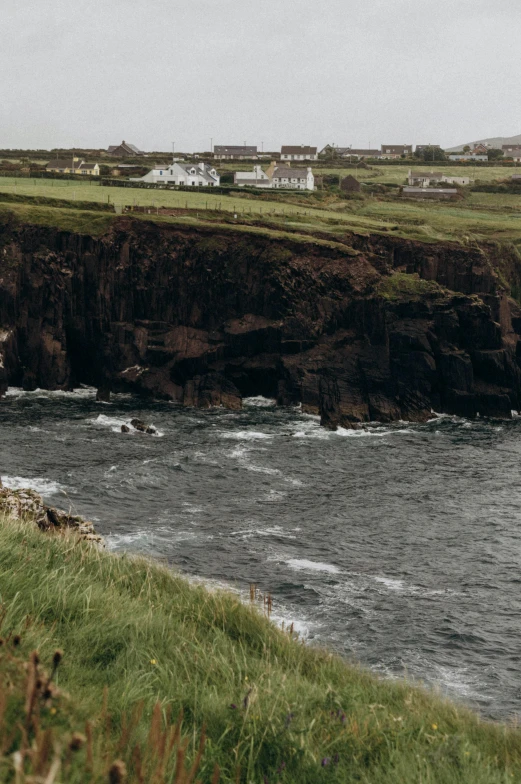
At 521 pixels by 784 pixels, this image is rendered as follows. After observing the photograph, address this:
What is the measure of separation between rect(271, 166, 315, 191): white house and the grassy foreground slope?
523ft

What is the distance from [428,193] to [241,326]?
84356mm

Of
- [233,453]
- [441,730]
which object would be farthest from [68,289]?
[441,730]

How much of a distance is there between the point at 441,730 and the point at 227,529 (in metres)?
35.0

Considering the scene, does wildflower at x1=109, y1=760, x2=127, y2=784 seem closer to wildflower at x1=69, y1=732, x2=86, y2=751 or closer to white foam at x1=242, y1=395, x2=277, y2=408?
wildflower at x1=69, y1=732, x2=86, y2=751

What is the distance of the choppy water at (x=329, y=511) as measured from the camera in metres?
33.9

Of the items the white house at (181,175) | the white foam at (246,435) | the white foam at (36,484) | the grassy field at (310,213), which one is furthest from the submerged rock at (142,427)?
the white house at (181,175)

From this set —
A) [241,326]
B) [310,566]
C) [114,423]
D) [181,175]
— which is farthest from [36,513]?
[181,175]

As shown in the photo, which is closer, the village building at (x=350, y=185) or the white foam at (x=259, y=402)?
the white foam at (x=259, y=402)

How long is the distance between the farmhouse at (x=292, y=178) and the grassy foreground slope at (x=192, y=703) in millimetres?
159549

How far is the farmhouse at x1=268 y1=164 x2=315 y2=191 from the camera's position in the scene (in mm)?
168000

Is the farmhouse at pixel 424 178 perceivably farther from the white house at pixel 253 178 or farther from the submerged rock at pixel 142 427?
the submerged rock at pixel 142 427

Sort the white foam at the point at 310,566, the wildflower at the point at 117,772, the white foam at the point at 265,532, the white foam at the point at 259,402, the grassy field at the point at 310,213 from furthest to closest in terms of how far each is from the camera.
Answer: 1. the grassy field at the point at 310,213
2. the white foam at the point at 259,402
3. the white foam at the point at 265,532
4. the white foam at the point at 310,566
5. the wildflower at the point at 117,772

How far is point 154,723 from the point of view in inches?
255

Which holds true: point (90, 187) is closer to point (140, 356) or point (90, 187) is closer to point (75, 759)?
point (140, 356)
